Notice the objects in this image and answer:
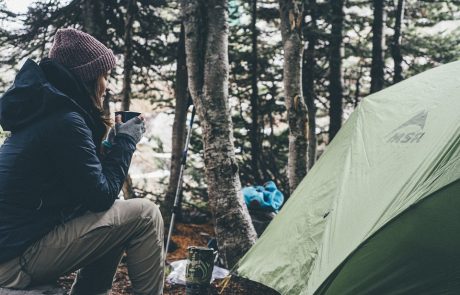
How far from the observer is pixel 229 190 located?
4.62 metres

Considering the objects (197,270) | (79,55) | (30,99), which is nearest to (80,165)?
(30,99)

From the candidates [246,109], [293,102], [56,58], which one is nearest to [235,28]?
[246,109]

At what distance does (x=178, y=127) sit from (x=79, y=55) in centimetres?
526

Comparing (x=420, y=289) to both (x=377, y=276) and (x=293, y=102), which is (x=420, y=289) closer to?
(x=377, y=276)

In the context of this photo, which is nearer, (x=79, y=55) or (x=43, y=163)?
(x=43, y=163)

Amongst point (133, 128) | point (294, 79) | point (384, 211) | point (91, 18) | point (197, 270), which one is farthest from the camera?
point (91, 18)

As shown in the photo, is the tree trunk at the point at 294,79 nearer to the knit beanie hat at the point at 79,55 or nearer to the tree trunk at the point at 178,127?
the tree trunk at the point at 178,127

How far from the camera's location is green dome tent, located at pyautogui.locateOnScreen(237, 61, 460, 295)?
2734mm

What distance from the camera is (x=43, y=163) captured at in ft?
8.73

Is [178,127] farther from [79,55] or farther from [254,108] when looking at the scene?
Result: [79,55]

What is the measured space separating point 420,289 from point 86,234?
2.03m

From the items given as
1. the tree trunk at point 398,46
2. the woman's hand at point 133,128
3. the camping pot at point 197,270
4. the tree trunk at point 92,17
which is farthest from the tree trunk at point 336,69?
the woman's hand at point 133,128

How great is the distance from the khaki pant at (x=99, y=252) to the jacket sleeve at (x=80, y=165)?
138mm

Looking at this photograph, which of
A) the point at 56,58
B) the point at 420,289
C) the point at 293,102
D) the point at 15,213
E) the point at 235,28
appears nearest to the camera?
the point at 15,213
